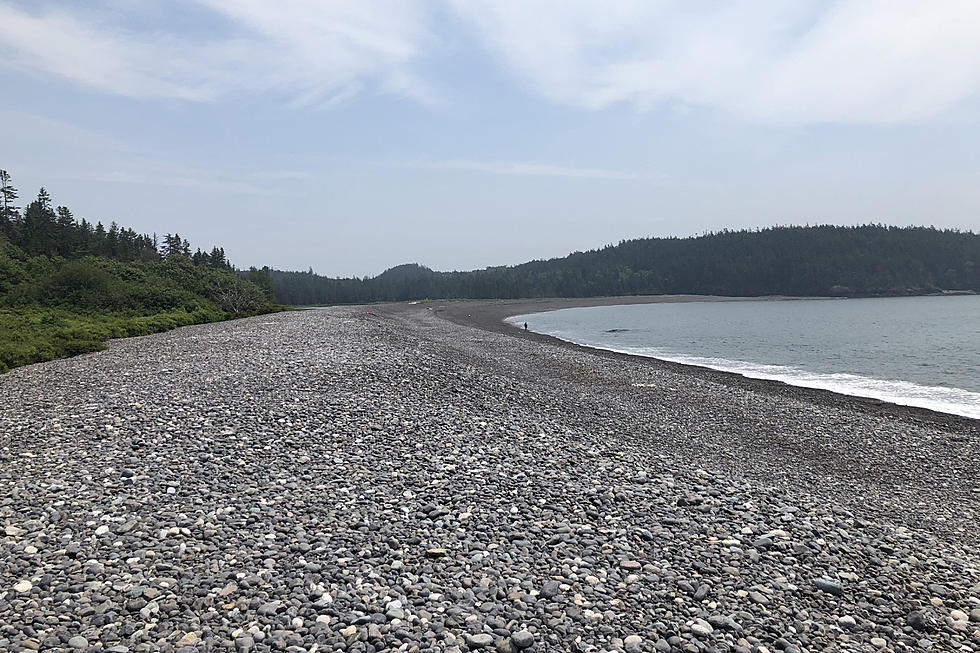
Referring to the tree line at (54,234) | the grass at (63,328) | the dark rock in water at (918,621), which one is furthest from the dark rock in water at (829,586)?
the tree line at (54,234)

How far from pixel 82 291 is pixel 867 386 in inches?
2045

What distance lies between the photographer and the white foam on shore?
21.4 metres

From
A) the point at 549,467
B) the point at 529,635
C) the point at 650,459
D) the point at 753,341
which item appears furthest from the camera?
the point at 753,341

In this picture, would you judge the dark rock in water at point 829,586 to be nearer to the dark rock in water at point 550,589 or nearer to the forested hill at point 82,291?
the dark rock in water at point 550,589

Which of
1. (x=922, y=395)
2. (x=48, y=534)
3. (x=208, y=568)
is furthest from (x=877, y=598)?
(x=922, y=395)

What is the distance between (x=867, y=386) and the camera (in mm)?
25938

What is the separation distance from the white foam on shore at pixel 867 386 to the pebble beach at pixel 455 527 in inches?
201

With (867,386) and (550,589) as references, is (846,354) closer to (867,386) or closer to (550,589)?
(867,386)

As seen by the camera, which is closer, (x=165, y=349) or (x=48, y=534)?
(x=48, y=534)

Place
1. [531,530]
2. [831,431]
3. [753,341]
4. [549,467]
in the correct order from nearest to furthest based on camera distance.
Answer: [531,530] → [549,467] → [831,431] → [753,341]

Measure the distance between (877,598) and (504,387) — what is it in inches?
548

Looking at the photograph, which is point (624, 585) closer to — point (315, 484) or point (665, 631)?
point (665, 631)

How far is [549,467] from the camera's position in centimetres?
1100

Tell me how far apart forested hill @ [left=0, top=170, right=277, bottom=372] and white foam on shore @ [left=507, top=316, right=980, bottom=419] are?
1271 inches
